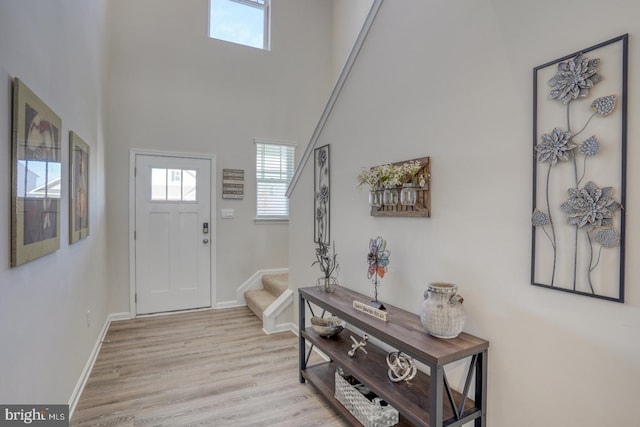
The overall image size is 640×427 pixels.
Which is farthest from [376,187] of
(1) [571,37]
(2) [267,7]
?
(2) [267,7]

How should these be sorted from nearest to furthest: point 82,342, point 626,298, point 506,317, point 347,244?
point 626,298 < point 506,317 < point 82,342 < point 347,244

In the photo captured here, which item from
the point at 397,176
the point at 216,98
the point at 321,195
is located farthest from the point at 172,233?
the point at 397,176

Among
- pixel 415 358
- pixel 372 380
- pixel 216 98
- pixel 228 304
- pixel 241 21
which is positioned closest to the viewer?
pixel 415 358

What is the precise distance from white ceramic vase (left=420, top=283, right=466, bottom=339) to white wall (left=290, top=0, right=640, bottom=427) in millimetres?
153

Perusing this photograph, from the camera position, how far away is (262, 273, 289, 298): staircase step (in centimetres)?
410

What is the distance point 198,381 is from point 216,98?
3.44 meters

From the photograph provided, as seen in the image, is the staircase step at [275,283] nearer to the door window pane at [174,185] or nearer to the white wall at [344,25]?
the door window pane at [174,185]

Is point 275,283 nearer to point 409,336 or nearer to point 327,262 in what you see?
point 327,262

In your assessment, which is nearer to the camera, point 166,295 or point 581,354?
point 581,354

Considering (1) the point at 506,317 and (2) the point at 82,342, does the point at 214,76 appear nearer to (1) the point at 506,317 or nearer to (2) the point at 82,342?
(2) the point at 82,342

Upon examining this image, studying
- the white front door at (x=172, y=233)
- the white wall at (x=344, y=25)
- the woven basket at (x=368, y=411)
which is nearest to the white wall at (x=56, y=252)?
the white front door at (x=172, y=233)

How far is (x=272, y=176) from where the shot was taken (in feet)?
15.9

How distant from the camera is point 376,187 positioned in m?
2.19

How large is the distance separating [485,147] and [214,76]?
3.89m
